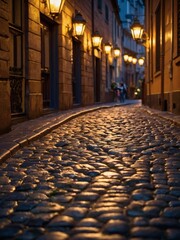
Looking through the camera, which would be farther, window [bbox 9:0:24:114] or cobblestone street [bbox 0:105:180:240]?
window [bbox 9:0:24:114]

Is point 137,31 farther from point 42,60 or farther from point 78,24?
point 42,60

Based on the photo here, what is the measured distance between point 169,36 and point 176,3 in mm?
1522

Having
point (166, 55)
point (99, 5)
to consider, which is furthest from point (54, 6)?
point (99, 5)

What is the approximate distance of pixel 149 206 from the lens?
122 inches

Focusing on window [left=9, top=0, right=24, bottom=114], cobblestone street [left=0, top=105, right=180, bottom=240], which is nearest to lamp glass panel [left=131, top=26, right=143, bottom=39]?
window [left=9, top=0, right=24, bottom=114]

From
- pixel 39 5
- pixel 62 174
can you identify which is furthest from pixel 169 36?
pixel 62 174

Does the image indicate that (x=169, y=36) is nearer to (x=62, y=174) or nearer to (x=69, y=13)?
(x=69, y=13)

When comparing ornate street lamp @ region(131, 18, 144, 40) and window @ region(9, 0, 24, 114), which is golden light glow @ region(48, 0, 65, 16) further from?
ornate street lamp @ region(131, 18, 144, 40)

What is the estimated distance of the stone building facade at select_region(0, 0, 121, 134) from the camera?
23.6ft

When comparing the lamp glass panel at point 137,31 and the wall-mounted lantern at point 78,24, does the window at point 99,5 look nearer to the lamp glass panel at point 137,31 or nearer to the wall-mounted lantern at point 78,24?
the lamp glass panel at point 137,31

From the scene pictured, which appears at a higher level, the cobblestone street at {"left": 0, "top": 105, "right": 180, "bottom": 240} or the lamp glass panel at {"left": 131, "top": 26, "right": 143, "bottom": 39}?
the lamp glass panel at {"left": 131, "top": 26, "right": 143, "bottom": 39}

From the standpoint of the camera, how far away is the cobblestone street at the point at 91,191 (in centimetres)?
262

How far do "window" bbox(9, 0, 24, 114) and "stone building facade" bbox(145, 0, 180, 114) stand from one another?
12.9 feet

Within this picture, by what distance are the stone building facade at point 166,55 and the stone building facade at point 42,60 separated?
116 inches
